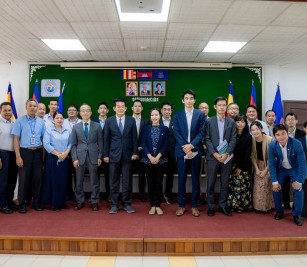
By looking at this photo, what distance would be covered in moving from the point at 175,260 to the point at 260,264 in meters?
0.85

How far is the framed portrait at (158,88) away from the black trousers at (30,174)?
341cm

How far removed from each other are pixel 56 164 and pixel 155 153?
4.85ft

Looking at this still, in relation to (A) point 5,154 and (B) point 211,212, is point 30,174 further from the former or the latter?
(B) point 211,212

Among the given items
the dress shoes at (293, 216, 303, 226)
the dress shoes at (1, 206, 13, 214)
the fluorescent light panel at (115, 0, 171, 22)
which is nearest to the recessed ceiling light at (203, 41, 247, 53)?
the fluorescent light panel at (115, 0, 171, 22)

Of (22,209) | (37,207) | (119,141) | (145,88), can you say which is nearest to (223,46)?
(145,88)

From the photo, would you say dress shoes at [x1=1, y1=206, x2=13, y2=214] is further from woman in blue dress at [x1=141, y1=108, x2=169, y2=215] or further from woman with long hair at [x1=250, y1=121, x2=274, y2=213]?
woman with long hair at [x1=250, y1=121, x2=274, y2=213]

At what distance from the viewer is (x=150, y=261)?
2943mm

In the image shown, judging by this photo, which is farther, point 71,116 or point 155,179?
point 71,116

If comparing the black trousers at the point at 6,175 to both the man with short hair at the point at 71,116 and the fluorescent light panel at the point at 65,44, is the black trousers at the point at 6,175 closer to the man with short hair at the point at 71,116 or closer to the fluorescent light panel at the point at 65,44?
the man with short hair at the point at 71,116

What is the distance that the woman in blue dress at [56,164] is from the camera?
4.19 meters

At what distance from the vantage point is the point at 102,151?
423 cm

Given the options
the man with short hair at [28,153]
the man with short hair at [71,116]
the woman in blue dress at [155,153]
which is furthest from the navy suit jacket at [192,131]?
the man with short hair at [28,153]

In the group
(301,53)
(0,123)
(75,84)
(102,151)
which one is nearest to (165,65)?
(75,84)

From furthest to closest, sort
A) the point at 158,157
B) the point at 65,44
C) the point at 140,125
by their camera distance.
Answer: the point at 65,44 < the point at 140,125 < the point at 158,157
